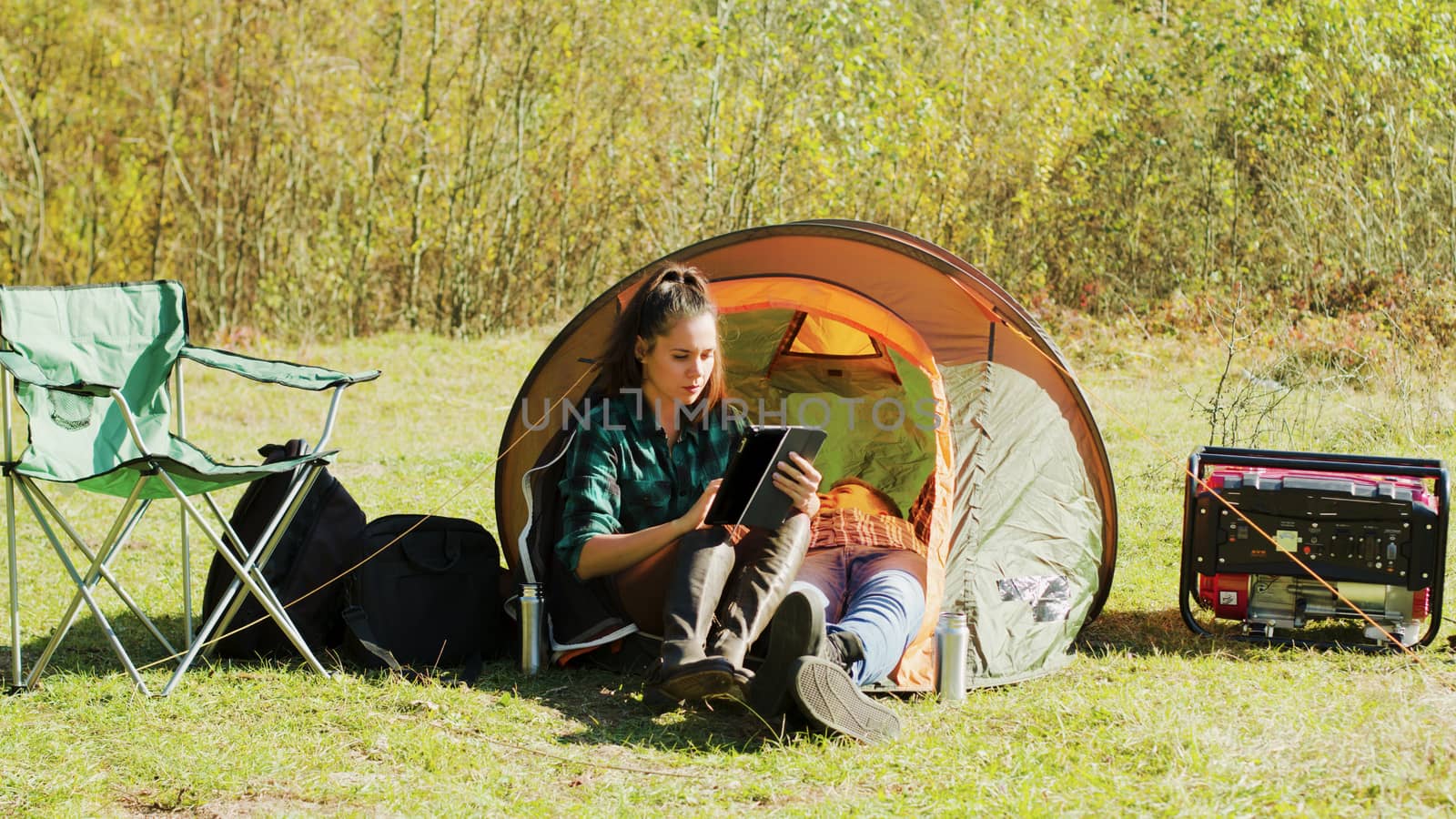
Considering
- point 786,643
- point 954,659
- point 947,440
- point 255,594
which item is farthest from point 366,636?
point 947,440

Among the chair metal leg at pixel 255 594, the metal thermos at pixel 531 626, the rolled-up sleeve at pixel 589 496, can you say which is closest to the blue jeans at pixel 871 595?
the rolled-up sleeve at pixel 589 496

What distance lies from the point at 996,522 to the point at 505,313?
6.97 meters

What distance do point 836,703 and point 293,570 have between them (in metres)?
1.48

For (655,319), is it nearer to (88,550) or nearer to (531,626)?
(531,626)

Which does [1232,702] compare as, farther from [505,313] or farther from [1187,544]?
[505,313]

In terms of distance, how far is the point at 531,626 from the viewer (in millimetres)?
3143

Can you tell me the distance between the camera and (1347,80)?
8586 mm

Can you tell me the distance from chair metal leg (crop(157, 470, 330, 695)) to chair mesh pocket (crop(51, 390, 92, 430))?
349mm

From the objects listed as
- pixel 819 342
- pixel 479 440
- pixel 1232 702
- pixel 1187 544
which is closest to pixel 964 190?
pixel 479 440

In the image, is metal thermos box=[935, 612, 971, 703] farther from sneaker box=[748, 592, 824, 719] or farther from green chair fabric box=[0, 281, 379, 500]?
green chair fabric box=[0, 281, 379, 500]

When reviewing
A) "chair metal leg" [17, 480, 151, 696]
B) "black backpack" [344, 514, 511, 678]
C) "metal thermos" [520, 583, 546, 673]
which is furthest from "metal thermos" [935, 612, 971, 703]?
"chair metal leg" [17, 480, 151, 696]

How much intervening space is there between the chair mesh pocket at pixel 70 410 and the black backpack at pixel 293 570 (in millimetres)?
412

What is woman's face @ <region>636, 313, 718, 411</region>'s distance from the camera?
3031 mm

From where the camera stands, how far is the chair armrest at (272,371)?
3.16 metres
